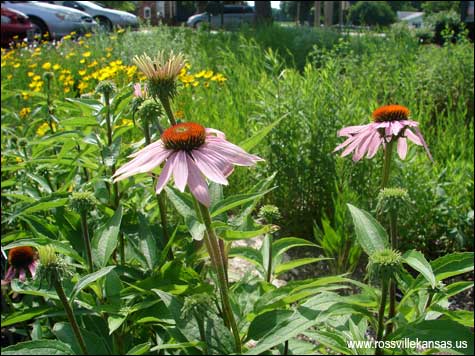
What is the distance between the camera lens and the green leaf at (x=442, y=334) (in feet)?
3.09

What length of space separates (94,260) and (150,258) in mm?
144

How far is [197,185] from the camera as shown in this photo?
798 mm

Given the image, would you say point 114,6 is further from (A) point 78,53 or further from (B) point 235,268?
(B) point 235,268

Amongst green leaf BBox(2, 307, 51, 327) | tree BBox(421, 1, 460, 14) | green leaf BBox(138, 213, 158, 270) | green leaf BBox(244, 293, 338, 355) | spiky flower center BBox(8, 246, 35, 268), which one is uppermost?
tree BBox(421, 1, 460, 14)

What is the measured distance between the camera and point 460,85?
176 inches

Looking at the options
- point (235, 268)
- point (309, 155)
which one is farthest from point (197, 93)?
point (235, 268)

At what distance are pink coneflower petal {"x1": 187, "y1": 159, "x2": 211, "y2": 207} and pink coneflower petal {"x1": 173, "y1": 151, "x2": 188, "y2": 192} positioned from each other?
1 cm

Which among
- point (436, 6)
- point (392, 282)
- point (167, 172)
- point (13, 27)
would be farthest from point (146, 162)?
point (436, 6)

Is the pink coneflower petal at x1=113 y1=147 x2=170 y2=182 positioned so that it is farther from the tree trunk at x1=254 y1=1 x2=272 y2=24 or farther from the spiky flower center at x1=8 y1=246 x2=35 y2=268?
the tree trunk at x1=254 y1=1 x2=272 y2=24

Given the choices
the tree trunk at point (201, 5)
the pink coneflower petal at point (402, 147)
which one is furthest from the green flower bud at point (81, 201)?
the tree trunk at point (201, 5)

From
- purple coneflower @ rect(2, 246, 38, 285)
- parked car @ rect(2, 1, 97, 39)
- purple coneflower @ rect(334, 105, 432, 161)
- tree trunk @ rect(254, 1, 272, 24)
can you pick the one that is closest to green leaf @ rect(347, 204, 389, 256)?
purple coneflower @ rect(334, 105, 432, 161)

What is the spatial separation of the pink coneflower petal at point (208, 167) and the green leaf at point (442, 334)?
50cm

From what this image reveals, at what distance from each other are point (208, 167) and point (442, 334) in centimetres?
55

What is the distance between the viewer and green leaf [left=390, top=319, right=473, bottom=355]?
0.94m
